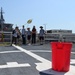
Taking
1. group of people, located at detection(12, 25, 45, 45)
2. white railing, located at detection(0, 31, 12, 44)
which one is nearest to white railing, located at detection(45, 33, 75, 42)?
group of people, located at detection(12, 25, 45, 45)

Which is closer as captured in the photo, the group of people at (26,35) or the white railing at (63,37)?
the group of people at (26,35)

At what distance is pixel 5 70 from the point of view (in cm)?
792

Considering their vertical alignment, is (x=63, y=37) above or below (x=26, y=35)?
below

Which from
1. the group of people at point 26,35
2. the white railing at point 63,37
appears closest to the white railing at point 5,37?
the group of people at point 26,35

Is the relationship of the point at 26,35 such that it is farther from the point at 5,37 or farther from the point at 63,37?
the point at 63,37

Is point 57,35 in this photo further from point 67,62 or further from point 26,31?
point 67,62

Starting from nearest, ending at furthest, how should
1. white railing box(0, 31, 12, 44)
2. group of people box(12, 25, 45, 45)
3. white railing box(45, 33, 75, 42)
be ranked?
1. group of people box(12, 25, 45, 45)
2. white railing box(0, 31, 12, 44)
3. white railing box(45, 33, 75, 42)

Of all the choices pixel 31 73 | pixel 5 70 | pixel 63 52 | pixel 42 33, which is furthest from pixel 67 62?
pixel 42 33

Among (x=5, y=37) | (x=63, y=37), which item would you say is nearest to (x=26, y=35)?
(x=5, y=37)

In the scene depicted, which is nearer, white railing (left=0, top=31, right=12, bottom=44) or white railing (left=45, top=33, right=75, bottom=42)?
white railing (left=0, top=31, right=12, bottom=44)

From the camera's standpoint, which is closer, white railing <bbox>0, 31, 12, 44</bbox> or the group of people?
the group of people

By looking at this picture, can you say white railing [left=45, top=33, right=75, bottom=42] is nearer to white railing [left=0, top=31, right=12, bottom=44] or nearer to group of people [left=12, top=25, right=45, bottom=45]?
group of people [left=12, top=25, right=45, bottom=45]

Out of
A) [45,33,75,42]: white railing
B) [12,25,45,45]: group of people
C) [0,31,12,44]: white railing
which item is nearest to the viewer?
[12,25,45,45]: group of people

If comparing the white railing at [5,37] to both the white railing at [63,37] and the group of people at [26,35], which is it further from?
the white railing at [63,37]
